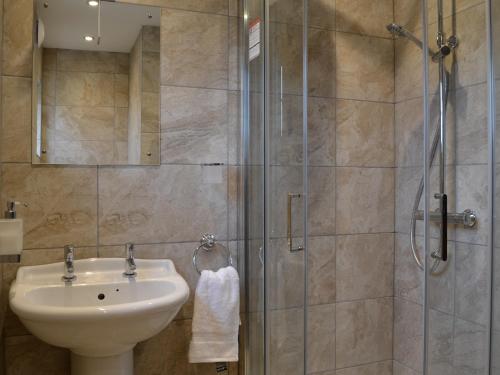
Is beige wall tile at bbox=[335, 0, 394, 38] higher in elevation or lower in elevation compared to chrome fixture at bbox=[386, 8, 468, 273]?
higher

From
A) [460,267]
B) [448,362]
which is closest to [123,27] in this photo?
[460,267]

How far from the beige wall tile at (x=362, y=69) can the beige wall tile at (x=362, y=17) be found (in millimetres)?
34

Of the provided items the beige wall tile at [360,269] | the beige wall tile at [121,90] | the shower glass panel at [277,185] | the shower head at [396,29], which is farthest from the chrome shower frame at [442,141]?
the beige wall tile at [121,90]

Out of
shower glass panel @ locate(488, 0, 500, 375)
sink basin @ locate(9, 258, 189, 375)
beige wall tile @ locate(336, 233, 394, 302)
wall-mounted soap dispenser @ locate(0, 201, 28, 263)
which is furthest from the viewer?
beige wall tile @ locate(336, 233, 394, 302)

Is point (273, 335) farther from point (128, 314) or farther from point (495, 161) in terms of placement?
point (495, 161)

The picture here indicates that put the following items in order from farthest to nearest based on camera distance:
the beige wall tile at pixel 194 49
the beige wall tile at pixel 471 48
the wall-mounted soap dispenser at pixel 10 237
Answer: the beige wall tile at pixel 194 49, the wall-mounted soap dispenser at pixel 10 237, the beige wall tile at pixel 471 48

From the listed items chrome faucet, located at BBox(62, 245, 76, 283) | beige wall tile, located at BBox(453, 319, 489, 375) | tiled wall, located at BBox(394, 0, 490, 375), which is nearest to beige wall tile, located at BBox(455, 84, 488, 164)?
tiled wall, located at BBox(394, 0, 490, 375)

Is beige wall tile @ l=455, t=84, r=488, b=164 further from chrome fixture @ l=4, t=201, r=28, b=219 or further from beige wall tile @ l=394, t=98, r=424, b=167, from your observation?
chrome fixture @ l=4, t=201, r=28, b=219

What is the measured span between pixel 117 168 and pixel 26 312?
70 centimetres

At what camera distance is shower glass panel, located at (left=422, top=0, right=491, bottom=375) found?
1.12m

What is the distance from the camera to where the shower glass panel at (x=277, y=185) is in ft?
5.05

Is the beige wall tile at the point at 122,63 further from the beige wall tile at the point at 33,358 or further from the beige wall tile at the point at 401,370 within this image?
the beige wall tile at the point at 401,370

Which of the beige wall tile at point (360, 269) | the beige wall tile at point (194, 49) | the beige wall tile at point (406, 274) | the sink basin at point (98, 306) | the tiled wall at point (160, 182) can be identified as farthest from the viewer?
the beige wall tile at point (360, 269)

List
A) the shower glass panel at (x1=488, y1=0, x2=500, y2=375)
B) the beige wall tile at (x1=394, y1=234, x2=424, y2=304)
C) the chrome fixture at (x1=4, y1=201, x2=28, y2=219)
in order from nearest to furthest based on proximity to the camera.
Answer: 1. the shower glass panel at (x1=488, y1=0, x2=500, y2=375)
2. the chrome fixture at (x1=4, y1=201, x2=28, y2=219)
3. the beige wall tile at (x1=394, y1=234, x2=424, y2=304)
